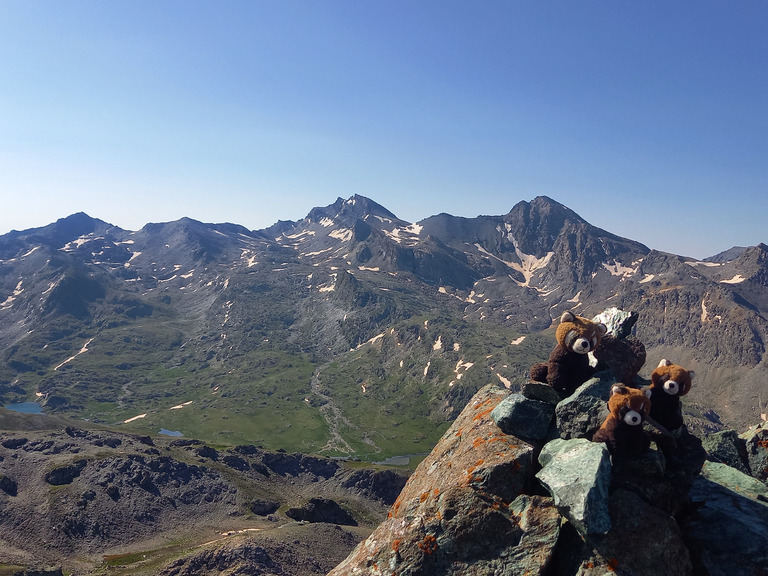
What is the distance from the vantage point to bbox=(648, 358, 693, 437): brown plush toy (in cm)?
1647

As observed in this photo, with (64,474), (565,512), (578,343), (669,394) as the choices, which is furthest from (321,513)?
(565,512)

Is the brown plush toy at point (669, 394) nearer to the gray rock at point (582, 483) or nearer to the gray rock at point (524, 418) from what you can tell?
the gray rock at point (524, 418)

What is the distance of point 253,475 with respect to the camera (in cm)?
14100

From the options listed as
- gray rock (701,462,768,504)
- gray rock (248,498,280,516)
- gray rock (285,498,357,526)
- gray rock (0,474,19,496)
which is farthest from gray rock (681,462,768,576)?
gray rock (0,474,19,496)

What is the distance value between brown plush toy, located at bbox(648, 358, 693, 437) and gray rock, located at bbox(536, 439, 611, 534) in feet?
15.7

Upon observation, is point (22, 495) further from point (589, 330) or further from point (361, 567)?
point (589, 330)

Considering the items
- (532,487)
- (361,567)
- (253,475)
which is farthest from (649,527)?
(253,475)

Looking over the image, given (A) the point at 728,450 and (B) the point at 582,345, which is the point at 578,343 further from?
(A) the point at 728,450

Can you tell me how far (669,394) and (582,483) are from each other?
747cm

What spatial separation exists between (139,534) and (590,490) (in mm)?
117934

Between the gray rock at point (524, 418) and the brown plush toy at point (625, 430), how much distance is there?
190cm

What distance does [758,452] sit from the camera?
18.9m

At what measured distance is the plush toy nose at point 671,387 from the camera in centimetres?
1667

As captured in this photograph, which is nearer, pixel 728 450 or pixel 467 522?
pixel 467 522
